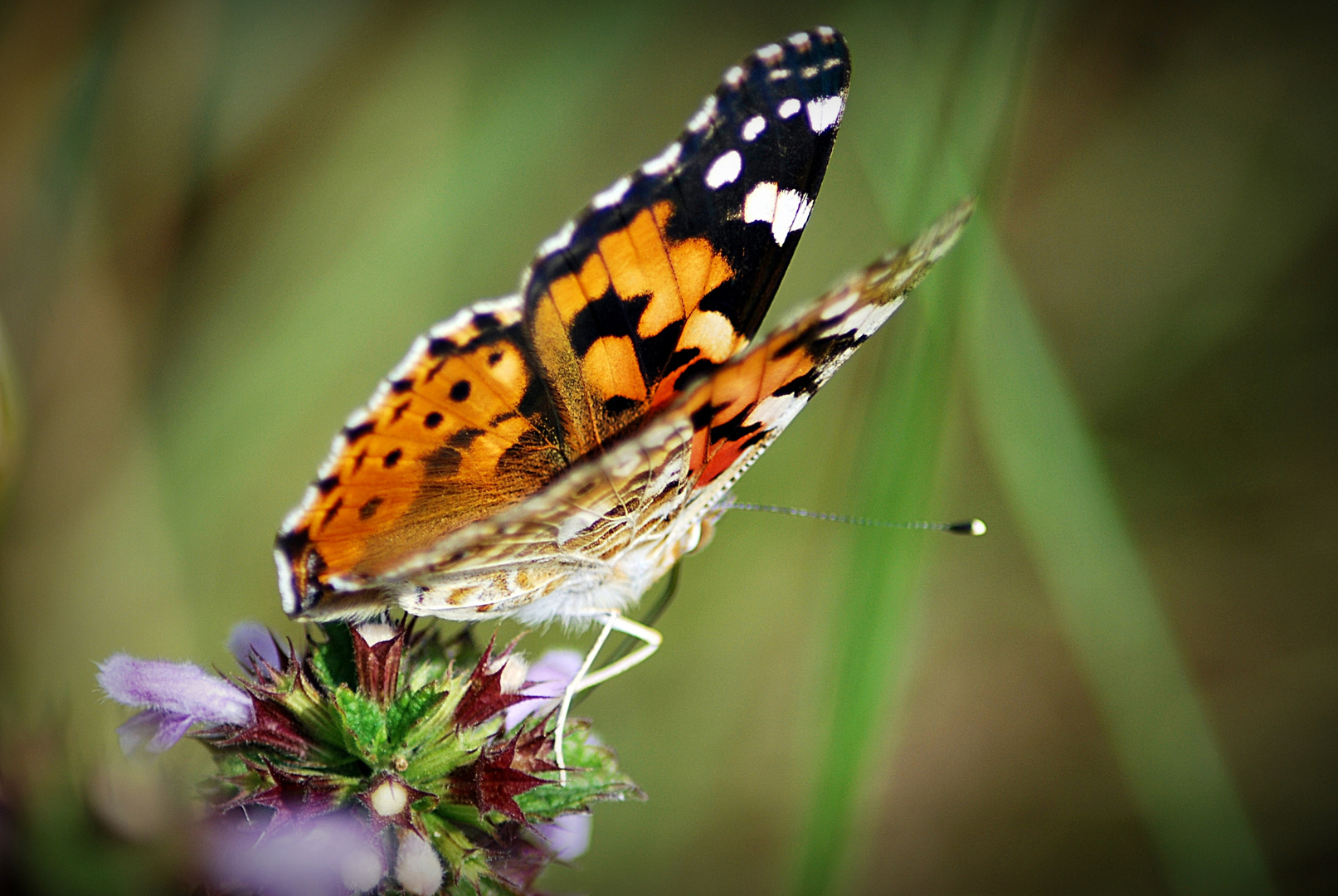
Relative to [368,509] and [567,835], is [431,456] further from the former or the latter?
[567,835]

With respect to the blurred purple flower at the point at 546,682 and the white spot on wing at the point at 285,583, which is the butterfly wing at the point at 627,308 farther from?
the blurred purple flower at the point at 546,682

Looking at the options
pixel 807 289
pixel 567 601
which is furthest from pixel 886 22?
pixel 567 601

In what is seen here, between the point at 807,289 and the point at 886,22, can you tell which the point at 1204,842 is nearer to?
the point at 807,289

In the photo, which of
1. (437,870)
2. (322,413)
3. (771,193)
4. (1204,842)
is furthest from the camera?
(322,413)

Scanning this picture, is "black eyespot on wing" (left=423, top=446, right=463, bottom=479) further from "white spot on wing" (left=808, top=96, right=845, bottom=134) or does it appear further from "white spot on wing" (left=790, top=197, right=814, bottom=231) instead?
Answer: "white spot on wing" (left=808, top=96, right=845, bottom=134)

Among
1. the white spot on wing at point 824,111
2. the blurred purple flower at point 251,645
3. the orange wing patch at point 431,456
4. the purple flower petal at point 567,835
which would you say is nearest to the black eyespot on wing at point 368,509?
the orange wing patch at point 431,456

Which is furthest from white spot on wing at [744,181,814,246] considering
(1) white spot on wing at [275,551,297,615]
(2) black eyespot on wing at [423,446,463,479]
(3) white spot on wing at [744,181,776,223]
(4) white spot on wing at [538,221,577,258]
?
(1) white spot on wing at [275,551,297,615]

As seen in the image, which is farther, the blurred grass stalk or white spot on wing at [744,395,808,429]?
the blurred grass stalk

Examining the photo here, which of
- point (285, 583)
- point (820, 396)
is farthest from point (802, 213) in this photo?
point (820, 396)
